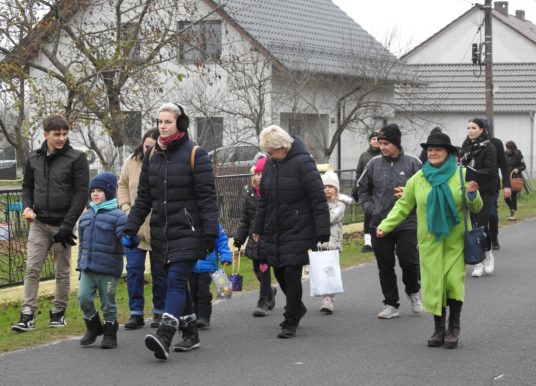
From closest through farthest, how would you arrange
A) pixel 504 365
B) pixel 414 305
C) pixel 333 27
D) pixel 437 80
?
pixel 504 365 < pixel 414 305 < pixel 333 27 < pixel 437 80

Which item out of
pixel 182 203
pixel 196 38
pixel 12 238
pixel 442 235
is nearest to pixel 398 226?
pixel 442 235

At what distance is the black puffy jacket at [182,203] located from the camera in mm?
8172

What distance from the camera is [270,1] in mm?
33375

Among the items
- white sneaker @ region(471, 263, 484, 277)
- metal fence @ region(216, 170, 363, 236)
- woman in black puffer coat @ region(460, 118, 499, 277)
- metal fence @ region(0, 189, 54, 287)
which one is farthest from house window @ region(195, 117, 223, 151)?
metal fence @ region(0, 189, 54, 287)

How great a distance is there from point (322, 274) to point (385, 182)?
107cm

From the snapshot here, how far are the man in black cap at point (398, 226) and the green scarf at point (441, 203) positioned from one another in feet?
4.54

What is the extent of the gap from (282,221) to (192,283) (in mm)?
1072

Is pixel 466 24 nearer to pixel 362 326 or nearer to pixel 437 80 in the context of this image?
pixel 437 80

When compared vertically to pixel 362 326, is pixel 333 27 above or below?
above

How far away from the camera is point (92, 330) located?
8.73 m

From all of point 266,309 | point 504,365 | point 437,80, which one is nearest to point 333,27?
point 437,80

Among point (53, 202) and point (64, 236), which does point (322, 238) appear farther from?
point (53, 202)

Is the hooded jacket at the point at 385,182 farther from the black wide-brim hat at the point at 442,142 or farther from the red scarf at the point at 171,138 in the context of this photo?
the red scarf at the point at 171,138

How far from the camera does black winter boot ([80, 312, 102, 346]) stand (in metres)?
8.71
